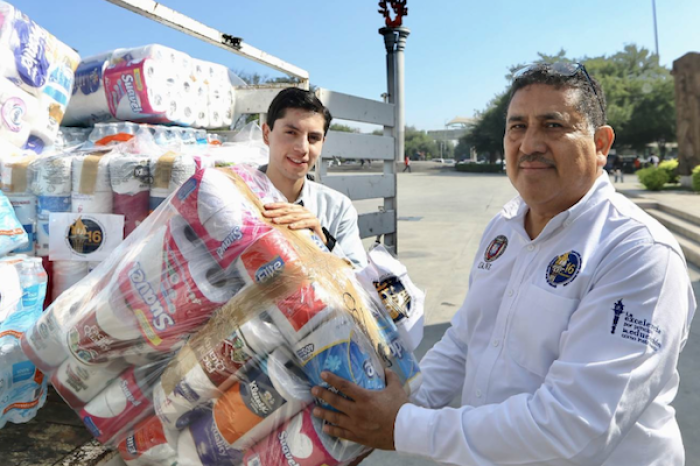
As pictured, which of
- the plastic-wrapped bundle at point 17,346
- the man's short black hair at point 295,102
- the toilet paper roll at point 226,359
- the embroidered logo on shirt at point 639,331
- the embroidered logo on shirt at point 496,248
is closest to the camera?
the embroidered logo on shirt at point 639,331

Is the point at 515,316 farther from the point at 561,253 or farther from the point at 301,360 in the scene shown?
the point at 301,360

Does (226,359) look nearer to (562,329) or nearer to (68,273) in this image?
(562,329)

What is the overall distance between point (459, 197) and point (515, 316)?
16.1 meters

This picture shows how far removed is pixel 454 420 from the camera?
1.20 m

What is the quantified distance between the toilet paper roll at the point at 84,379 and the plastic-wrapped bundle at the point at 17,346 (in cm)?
47

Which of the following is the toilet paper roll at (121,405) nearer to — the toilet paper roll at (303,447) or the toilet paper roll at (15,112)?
the toilet paper roll at (303,447)

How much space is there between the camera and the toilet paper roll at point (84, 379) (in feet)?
5.23

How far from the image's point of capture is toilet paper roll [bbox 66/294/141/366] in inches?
59.7

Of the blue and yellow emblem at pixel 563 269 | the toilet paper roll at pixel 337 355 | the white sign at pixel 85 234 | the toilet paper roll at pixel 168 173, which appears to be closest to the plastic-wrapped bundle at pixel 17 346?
the white sign at pixel 85 234

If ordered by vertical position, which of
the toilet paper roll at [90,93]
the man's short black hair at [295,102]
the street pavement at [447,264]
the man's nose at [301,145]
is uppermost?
the toilet paper roll at [90,93]

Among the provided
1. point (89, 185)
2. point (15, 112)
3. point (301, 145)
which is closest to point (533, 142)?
point (301, 145)

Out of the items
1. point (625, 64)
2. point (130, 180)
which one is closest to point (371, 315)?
point (130, 180)

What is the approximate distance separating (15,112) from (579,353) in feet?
8.45

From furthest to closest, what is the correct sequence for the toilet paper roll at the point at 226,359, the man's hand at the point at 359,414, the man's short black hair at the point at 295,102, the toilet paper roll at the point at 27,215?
the toilet paper roll at the point at 27,215
the man's short black hair at the point at 295,102
the toilet paper roll at the point at 226,359
the man's hand at the point at 359,414
